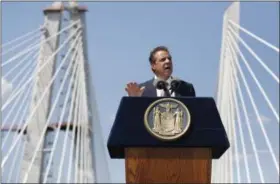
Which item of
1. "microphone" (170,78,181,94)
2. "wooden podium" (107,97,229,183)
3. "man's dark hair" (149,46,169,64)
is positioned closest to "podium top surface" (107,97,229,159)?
"wooden podium" (107,97,229,183)

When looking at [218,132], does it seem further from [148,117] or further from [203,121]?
[148,117]

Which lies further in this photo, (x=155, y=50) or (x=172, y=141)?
(x=155, y=50)

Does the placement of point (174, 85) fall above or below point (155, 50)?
below

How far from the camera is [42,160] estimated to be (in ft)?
39.2

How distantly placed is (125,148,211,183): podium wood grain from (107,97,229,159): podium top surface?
21mm

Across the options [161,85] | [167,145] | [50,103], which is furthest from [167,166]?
[50,103]

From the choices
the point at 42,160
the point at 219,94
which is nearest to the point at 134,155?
the point at 219,94

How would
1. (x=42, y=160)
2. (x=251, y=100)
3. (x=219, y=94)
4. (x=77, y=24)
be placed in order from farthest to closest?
1. (x=77, y=24)
2. (x=42, y=160)
3. (x=219, y=94)
4. (x=251, y=100)

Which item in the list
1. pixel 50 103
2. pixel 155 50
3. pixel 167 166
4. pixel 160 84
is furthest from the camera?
pixel 50 103

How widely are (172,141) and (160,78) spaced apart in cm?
30

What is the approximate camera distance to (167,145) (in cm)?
185

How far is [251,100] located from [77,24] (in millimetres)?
5574

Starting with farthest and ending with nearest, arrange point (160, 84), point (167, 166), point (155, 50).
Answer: point (155, 50) → point (160, 84) → point (167, 166)

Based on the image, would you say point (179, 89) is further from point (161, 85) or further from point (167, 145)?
point (167, 145)
